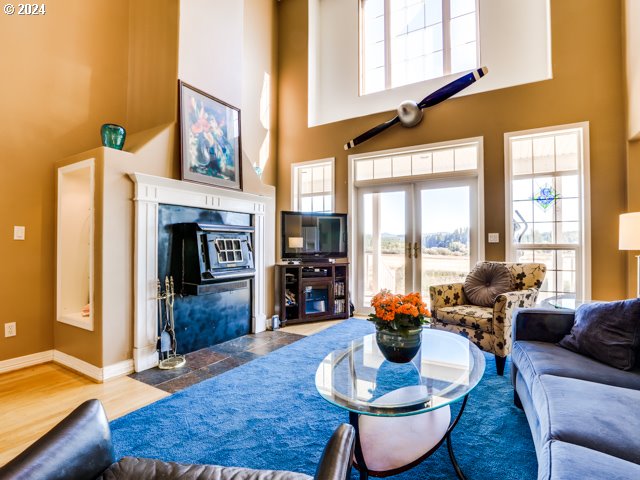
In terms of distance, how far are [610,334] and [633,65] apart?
3071mm

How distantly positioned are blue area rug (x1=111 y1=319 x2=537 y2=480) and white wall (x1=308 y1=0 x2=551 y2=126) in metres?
3.75

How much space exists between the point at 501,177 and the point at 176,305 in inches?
157

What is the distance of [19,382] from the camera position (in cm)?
262

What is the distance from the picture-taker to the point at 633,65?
10.6 ft

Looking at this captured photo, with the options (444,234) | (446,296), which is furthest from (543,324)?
(444,234)

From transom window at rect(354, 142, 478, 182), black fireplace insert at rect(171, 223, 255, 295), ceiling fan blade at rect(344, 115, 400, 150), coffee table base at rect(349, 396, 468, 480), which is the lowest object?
coffee table base at rect(349, 396, 468, 480)

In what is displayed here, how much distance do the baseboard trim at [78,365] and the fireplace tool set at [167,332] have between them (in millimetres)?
461

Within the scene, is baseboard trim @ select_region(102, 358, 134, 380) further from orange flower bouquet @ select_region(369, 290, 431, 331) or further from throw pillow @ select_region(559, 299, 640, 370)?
throw pillow @ select_region(559, 299, 640, 370)

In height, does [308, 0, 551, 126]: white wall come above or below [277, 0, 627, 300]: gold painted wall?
above

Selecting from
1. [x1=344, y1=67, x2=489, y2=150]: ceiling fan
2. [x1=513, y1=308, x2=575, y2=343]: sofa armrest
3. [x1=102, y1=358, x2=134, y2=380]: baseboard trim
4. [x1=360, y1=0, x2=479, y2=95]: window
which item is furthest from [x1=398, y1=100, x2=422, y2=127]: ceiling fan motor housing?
[x1=102, y1=358, x2=134, y2=380]: baseboard trim

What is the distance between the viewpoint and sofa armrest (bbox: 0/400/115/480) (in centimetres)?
85

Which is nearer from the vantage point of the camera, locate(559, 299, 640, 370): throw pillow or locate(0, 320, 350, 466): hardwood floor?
locate(559, 299, 640, 370): throw pillow

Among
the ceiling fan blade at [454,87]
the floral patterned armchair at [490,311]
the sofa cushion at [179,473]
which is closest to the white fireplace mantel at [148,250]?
the sofa cushion at [179,473]

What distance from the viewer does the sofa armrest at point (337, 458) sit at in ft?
2.51
